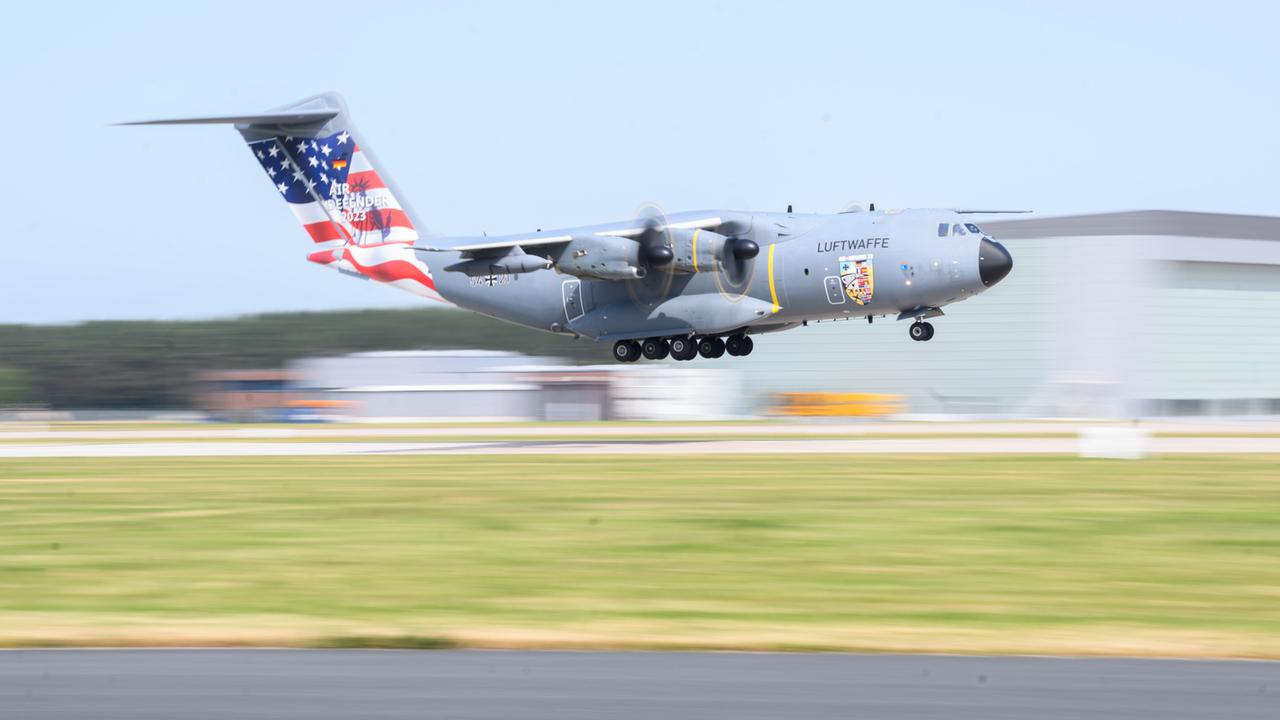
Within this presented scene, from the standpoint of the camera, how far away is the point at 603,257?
35.6 metres

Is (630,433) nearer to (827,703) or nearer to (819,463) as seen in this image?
(819,463)

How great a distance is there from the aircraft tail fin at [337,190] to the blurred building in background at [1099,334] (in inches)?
1639

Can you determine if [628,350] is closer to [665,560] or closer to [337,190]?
[337,190]

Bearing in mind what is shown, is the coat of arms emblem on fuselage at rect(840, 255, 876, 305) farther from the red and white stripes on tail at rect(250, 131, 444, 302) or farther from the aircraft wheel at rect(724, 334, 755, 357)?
the red and white stripes on tail at rect(250, 131, 444, 302)

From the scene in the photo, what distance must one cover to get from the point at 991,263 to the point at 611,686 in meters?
23.7

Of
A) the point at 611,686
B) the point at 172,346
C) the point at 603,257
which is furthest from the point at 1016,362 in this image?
the point at 172,346

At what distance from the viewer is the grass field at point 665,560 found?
13.5m

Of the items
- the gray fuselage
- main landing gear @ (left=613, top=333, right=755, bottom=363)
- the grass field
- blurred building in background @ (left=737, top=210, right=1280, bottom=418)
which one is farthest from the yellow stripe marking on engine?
blurred building in background @ (left=737, top=210, right=1280, bottom=418)

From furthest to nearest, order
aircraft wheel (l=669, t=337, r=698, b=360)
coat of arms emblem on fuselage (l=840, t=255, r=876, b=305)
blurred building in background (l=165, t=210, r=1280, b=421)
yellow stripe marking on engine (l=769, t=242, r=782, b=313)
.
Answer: blurred building in background (l=165, t=210, r=1280, b=421) < aircraft wheel (l=669, t=337, r=698, b=360) < yellow stripe marking on engine (l=769, t=242, r=782, b=313) < coat of arms emblem on fuselage (l=840, t=255, r=876, b=305)

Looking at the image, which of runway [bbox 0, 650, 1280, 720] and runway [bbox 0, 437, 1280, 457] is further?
runway [bbox 0, 437, 1280, 457]

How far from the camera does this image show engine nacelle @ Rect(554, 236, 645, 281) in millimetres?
35594

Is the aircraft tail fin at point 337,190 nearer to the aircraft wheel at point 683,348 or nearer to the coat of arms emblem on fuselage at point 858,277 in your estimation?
the aircraft wheel at point 683,348

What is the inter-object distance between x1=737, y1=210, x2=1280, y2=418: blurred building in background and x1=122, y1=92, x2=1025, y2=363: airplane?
38.8m

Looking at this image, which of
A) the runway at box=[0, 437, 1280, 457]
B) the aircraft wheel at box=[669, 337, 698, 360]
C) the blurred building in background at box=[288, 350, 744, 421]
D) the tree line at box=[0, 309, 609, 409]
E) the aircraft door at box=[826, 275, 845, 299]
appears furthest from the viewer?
the tree line at box=[0, 309, 609, 409]
